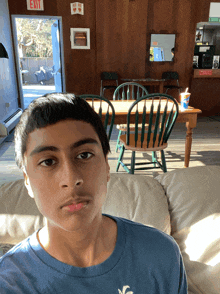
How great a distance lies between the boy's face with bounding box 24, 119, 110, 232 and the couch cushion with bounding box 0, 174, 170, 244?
540mm

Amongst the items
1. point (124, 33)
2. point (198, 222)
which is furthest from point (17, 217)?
point (124, 33)

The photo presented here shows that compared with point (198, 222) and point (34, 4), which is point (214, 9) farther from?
point (198, 222)

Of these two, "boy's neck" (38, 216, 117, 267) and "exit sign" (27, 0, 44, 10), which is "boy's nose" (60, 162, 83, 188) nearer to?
"boy's neck" (38, 216, 117, 267)

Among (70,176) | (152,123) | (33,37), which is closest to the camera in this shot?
(70,176)

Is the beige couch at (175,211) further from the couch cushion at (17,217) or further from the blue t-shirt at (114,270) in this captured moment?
the blue t-shirt at (114,270)

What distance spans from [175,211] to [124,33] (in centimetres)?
534

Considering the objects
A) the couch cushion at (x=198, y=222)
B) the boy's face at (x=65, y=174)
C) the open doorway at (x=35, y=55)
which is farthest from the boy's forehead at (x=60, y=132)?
the open doorway at (x=35, y=55)

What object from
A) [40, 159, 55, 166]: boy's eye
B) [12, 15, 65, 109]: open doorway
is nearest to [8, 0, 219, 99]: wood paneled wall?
[12, 15, 65, 109]: open doorway

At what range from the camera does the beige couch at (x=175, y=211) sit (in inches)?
36.7

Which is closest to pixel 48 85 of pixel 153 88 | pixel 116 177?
pixel 153 88

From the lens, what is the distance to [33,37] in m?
12.0

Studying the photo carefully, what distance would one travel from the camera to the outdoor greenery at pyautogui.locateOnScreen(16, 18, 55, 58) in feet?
38.7

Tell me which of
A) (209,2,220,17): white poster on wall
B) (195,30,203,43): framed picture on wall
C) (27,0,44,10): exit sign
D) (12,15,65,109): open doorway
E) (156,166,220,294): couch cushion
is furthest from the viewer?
(12,15,65,109): open doorway

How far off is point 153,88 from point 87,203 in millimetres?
5775
